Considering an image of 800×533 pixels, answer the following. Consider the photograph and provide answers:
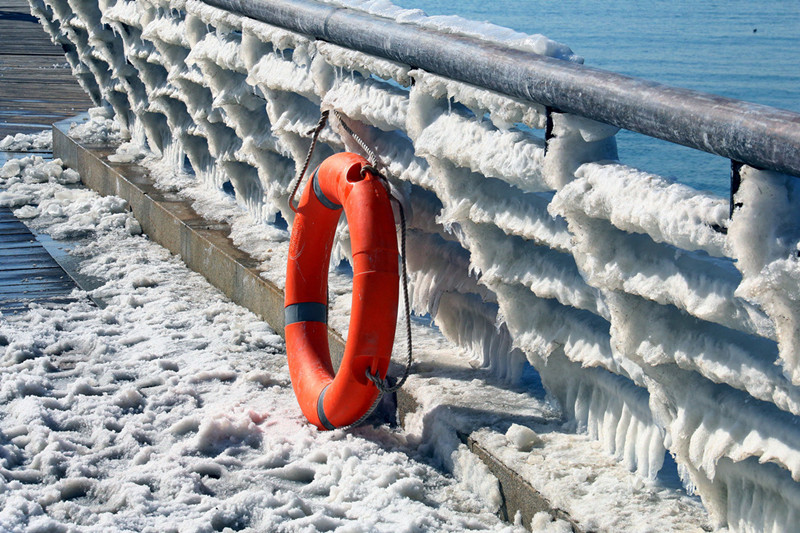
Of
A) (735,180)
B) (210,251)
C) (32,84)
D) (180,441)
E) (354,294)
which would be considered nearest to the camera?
(735,180)

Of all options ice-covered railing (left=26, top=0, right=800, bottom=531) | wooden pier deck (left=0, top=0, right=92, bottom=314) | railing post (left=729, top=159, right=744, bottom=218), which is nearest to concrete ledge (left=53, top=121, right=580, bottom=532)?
ice-covered railing (left=26, top=0, right=800, bottom=531)

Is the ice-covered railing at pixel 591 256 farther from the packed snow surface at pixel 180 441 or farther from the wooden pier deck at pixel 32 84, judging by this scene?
the wooden pier deck at pixel 32 84

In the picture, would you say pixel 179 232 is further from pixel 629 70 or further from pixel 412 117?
pixel 629 70

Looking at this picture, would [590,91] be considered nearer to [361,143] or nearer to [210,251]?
[361,143]

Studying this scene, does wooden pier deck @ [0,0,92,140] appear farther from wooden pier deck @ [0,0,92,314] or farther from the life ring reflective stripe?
the life ring reflective stripe

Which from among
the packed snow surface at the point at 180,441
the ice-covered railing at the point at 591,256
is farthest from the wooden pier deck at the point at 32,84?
the ice-covered railing at the point at 591,256

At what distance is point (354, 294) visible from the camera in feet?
10.0

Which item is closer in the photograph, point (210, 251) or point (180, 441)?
point (180, 441)

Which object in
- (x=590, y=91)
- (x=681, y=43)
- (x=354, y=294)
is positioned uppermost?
(x=590, y=91)

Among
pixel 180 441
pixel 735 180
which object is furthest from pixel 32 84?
pixel 735 180

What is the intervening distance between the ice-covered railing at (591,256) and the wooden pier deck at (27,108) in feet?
4.31

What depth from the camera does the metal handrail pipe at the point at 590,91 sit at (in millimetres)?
1934

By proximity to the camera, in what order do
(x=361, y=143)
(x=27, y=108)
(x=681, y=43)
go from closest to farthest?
(x=361, y=143) < (x=27, y=108) < (x=681, y=43)

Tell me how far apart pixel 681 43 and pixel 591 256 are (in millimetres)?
18598
